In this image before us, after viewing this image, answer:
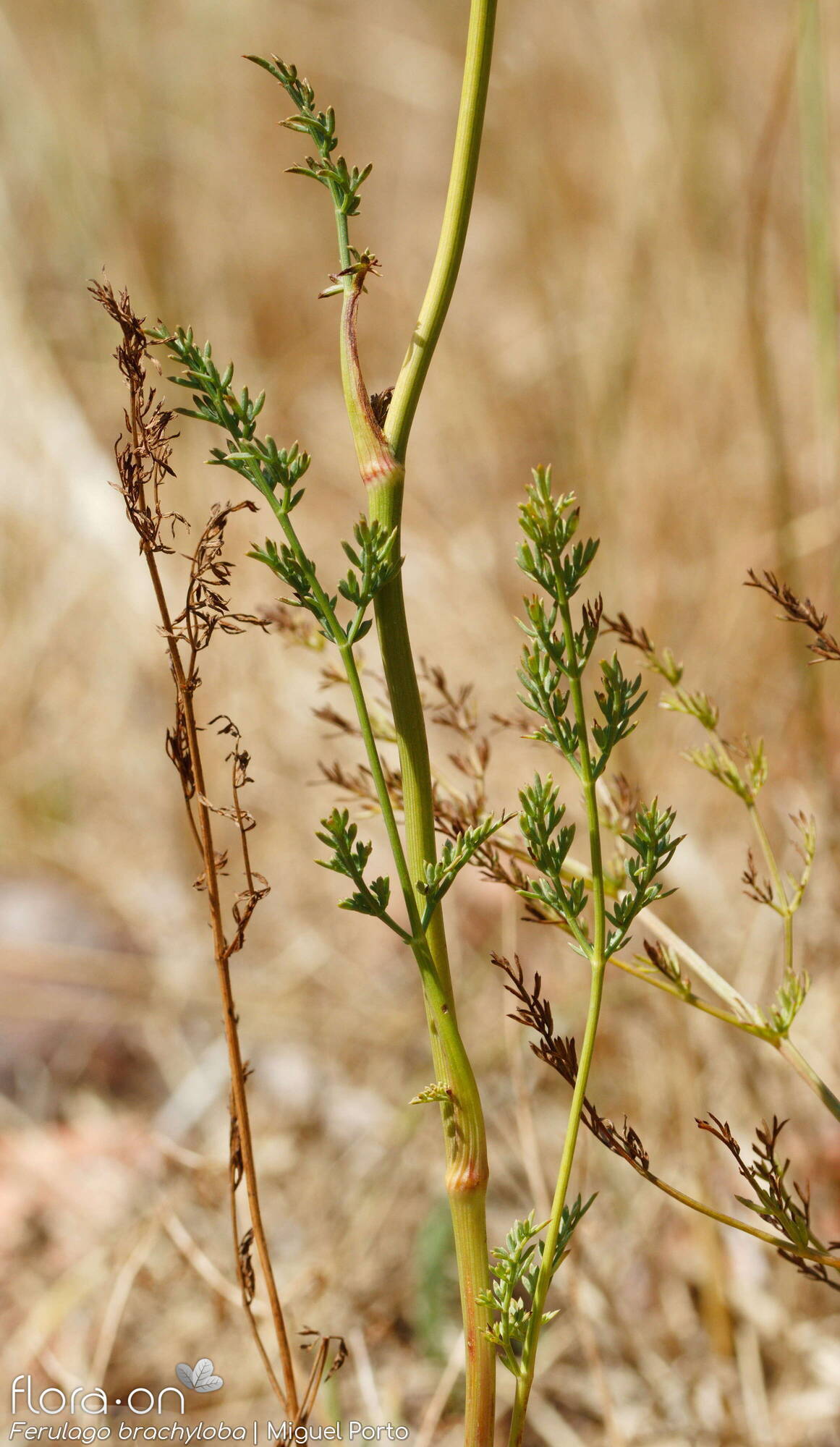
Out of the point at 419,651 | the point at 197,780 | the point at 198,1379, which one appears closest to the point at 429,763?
the point at 197,780

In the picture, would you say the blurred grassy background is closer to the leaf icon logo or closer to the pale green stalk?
the leaf icon logo

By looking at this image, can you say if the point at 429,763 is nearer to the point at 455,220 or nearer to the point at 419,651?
the point at 455,220

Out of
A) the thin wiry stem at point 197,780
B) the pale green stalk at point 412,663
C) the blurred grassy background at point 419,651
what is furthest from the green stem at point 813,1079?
the blurred grassy background at point 419,651

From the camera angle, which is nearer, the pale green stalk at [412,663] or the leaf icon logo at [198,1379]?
the pale green stalk at [412,663]

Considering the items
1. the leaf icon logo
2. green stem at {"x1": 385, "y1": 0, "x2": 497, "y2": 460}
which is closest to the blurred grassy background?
the leaf icon logo

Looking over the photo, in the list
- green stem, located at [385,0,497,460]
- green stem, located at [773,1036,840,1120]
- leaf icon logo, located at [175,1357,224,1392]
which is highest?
green stem, located at [385,0,497,460]

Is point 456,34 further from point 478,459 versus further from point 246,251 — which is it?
point 478,459

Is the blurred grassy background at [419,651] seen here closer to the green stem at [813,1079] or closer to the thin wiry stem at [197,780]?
the thin wiry stem at [197,780]

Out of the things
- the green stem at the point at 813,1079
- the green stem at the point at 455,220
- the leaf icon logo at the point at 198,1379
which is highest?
the green stem at the point at 455,220
